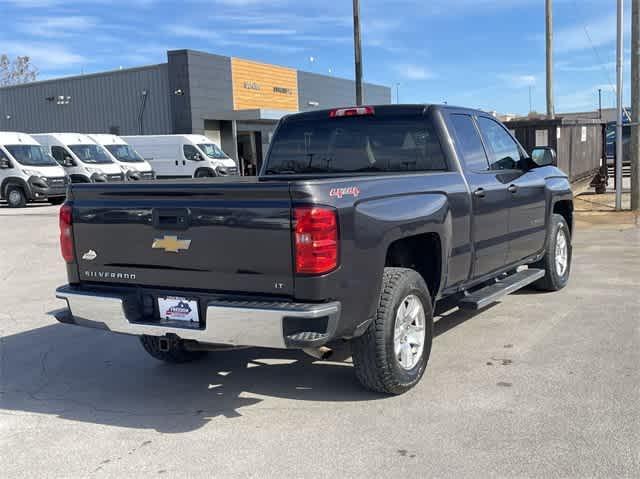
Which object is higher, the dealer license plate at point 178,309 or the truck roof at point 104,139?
the truck roof at point 104,139

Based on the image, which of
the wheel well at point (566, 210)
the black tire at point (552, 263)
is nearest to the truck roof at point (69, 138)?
the wheel well at point (566, 210)

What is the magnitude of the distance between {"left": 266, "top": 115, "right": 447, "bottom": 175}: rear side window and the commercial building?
31.8m

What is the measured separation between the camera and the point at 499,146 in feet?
21.4

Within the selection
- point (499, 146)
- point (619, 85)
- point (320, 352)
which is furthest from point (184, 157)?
point (320, 352)

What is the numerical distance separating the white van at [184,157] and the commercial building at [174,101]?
20.0ft

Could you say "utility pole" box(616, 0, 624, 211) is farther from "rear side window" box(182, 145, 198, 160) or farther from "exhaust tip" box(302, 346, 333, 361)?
"rear side window" box(182, 145, 198, 160)

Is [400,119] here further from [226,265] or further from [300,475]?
[300,475]

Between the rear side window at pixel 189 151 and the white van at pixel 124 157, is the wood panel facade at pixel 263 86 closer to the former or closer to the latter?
the rear side window at pixel 189 151

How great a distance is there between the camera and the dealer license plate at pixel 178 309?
4211 millimetres

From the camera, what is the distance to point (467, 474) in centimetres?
350

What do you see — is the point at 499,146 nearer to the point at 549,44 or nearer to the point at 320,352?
the point at 320,352

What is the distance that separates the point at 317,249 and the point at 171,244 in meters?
0.97

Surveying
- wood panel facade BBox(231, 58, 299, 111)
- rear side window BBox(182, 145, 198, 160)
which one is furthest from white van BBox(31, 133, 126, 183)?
wood panel facade BBox(231, 58, 299, 111)

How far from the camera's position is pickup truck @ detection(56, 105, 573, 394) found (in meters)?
3.92
